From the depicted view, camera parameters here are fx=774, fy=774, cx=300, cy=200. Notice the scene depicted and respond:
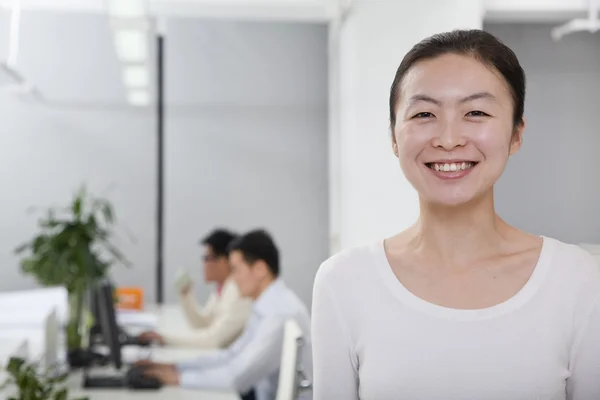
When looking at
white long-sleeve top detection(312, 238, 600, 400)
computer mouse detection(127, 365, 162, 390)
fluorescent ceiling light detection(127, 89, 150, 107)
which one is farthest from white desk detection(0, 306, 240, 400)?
fluorescent ceiling light detection(127, 89, 150, 107)

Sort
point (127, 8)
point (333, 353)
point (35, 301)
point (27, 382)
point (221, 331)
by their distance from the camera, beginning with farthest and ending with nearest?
point (127, 8) < point (35, 301) < point (221, 331) < point (27, 382) < point (333, 353)

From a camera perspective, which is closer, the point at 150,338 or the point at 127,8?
the point at 150,338

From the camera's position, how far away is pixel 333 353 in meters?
1.21

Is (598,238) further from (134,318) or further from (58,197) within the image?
(58,197)

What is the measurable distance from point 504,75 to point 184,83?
14.8ft

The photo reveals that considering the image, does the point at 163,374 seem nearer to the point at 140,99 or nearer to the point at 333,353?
the point at 333,353

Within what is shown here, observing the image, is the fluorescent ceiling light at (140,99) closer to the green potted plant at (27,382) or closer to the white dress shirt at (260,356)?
the white dress shirt at (260,356)

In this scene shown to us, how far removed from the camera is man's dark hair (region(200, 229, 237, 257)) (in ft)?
17.6

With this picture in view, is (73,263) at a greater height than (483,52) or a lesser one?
lesser

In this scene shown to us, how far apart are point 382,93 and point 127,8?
3342 mm

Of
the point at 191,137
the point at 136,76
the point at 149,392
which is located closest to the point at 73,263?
the point at 149,392

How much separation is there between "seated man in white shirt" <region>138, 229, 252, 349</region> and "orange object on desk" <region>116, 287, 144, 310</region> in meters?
0.28

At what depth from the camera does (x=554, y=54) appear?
165 centimetres

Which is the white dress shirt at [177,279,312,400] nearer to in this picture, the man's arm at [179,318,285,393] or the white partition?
the man's arm at [179,318,285,393]
